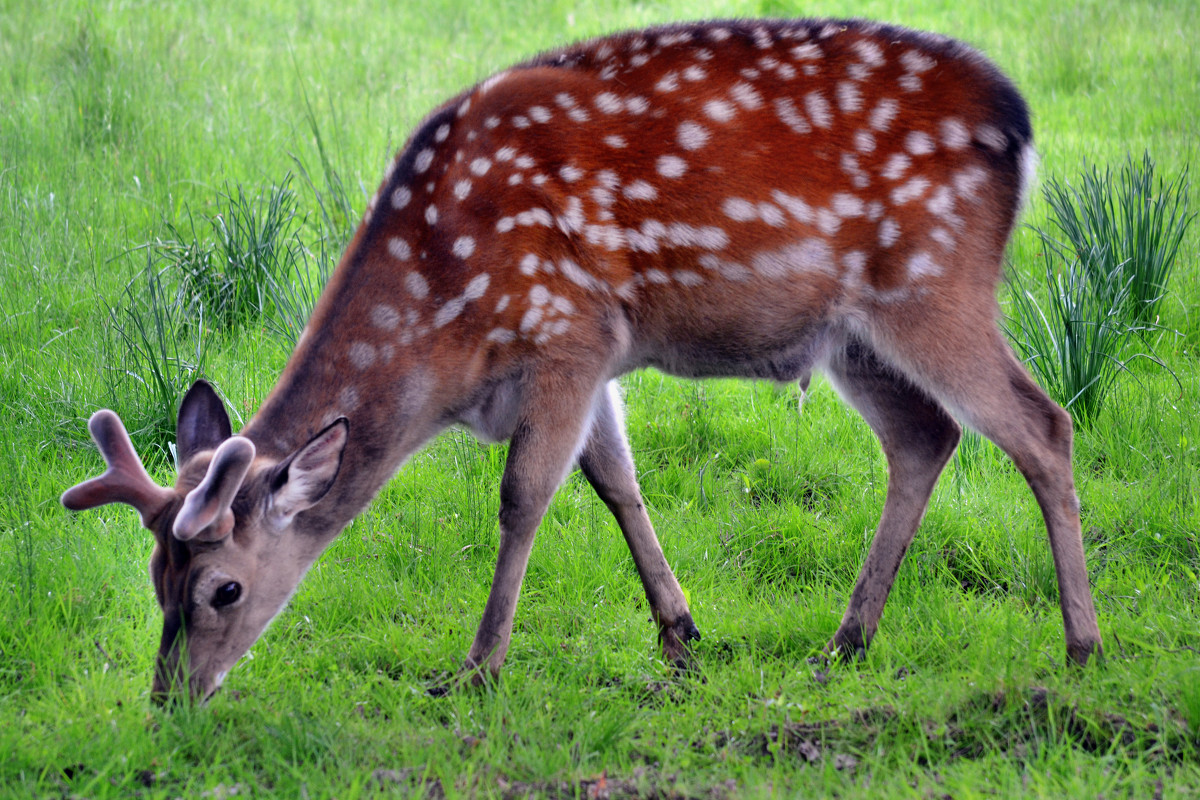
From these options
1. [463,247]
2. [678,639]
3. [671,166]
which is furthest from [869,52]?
[678,639]

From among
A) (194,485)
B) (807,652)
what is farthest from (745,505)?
(194,485)

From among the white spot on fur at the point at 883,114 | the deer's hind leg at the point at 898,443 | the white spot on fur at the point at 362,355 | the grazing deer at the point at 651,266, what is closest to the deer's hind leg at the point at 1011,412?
the grazing deer at the point at 651,266

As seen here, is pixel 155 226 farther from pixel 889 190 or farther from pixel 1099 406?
pixel 1099 406

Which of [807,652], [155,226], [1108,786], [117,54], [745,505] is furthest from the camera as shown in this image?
[117,54]

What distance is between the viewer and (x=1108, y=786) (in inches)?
113

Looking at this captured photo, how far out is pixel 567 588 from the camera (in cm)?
420

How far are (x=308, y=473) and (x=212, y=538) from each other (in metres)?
0.30

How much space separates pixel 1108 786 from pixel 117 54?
7902 mm

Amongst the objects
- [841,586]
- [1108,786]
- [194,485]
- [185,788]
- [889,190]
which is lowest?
[841,586]

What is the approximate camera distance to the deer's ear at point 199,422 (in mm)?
3549

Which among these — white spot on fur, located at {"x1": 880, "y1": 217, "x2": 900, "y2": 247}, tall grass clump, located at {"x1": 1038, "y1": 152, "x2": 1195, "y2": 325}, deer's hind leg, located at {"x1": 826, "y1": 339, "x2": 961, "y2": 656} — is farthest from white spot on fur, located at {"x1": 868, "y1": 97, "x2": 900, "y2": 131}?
tall grass clump, located at {"x1": 1038, "y1": 152, "x2": 1195, "y2": 325}

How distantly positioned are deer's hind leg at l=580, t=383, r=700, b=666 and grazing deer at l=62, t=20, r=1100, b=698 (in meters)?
0.36

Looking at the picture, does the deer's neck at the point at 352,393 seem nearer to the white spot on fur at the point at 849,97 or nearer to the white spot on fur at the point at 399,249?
the white spot on fur at the point at 399,249

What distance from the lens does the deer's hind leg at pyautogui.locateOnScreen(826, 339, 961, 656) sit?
13.1ft
